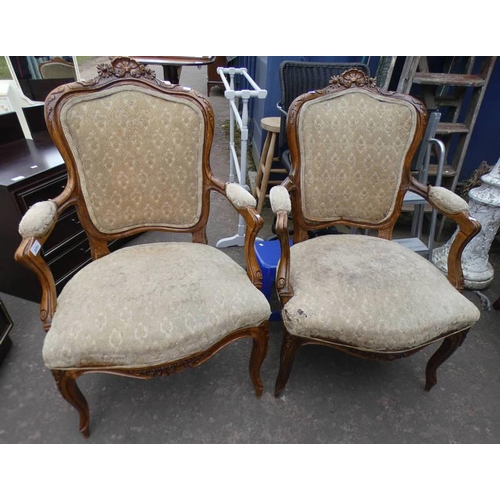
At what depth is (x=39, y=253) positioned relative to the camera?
1.11m

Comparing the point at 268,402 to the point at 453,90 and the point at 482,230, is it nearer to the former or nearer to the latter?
the point at 482,230

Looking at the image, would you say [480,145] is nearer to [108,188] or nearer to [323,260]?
[323,260]

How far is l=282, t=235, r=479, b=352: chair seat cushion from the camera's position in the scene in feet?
3.72

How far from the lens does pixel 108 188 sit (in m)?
1.36

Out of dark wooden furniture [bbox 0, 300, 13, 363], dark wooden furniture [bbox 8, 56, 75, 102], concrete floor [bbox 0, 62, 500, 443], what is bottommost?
concrete floor [bbox 0, 62, 500, 443]

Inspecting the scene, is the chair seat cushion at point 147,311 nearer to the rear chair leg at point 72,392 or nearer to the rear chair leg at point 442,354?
the rear chair leg at point 72,392

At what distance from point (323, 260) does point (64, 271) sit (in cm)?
148

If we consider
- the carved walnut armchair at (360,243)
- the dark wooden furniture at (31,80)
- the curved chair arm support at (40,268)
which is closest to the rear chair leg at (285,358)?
the carved walnut armchair at (360,243)

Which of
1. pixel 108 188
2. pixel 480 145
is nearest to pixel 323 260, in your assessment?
pixel 108 188

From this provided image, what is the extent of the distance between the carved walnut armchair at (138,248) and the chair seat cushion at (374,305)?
0.57 ft

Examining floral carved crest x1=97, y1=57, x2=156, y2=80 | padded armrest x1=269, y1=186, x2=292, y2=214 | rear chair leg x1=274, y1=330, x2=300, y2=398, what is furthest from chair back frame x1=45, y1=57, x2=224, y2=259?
rear chair leg x1=274, y1=330, x2=300, y2=398

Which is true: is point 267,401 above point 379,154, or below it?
below

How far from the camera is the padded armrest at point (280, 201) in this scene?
1284 millimetres

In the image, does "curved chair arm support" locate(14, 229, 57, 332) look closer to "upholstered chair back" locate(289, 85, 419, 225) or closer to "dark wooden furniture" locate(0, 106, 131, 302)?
"dark wooden furniture" locate(0, 106, 131, 302)
